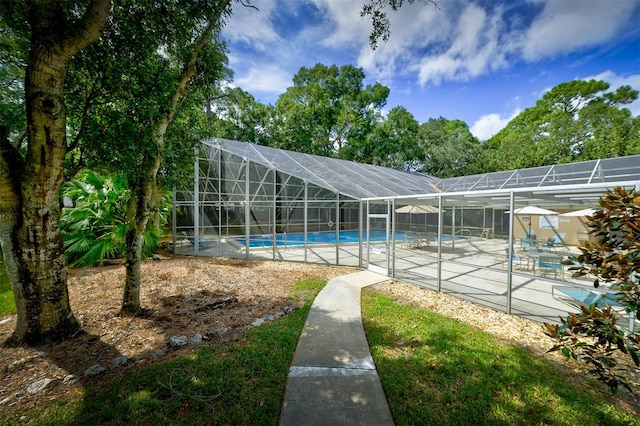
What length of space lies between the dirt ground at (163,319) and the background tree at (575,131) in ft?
78.1

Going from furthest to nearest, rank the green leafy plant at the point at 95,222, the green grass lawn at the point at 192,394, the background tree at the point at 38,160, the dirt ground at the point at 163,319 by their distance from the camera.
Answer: the green leafy plant at the point at 95,222
the background tree at the point at 38,160
the dirt ground at the point at 163,319
the green grass lawn at the point at 192,394

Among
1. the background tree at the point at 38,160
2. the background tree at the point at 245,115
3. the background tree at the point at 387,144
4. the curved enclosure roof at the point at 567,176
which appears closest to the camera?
the background tree at the point at 38,160

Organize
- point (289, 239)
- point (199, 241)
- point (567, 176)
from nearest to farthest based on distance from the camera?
Answer: point (199, 241), point (289, 239), point (567, 176)

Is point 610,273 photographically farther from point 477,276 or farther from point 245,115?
point 245,115

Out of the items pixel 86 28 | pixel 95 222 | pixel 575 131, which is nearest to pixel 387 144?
pixel 575 131

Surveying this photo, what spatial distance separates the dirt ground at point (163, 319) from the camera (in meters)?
3.16

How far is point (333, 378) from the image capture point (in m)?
3.31

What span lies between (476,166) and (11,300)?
3566 centimetres

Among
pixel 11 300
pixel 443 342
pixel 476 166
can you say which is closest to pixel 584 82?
pixel 476 166

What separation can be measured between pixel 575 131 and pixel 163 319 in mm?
32166

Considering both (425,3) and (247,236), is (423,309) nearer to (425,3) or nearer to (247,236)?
(425,3)

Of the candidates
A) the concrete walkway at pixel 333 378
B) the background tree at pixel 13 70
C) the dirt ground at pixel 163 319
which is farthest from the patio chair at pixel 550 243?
the background tree at pixel 13 70

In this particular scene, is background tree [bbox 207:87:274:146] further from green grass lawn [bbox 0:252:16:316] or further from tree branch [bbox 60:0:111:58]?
tree branch [bbox 60:0:111:58]

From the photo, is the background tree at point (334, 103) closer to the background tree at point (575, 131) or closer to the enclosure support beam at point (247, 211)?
the background tree at point (575, 131)
